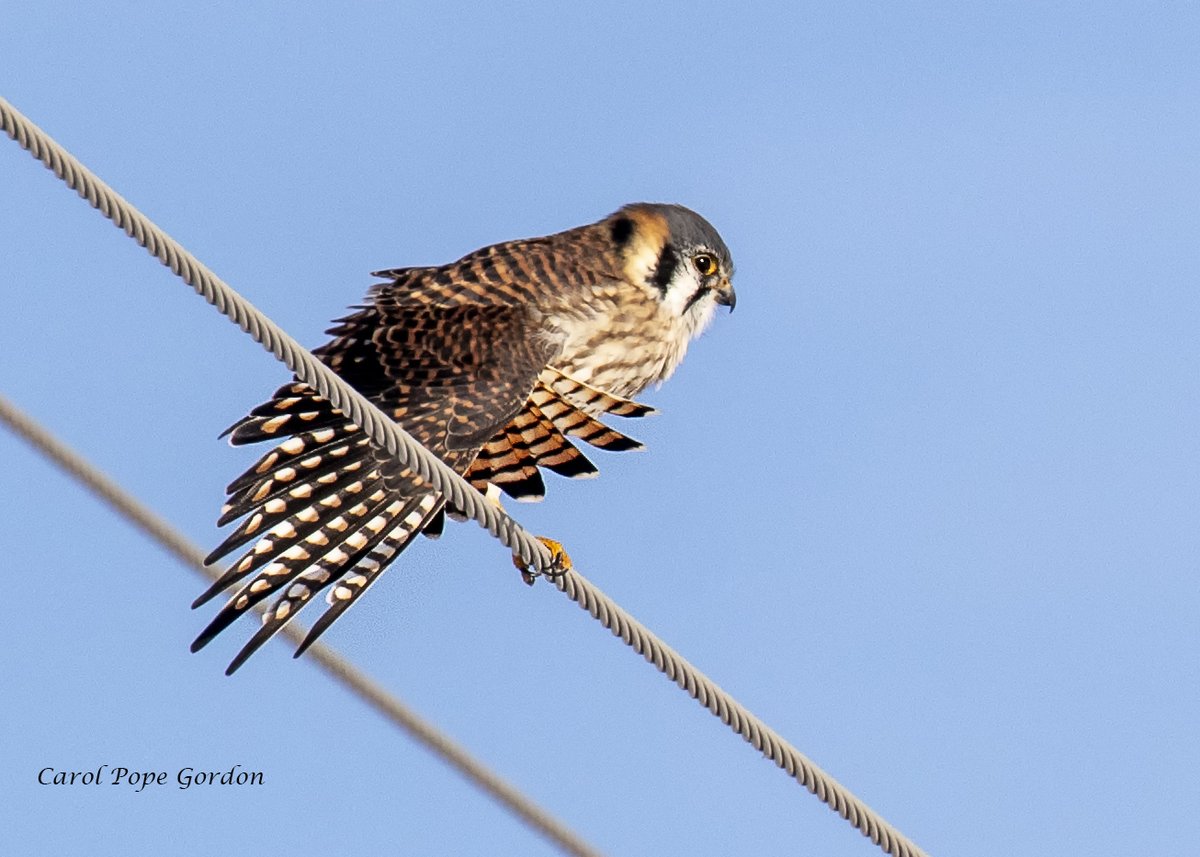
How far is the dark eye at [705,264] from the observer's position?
7707 mm

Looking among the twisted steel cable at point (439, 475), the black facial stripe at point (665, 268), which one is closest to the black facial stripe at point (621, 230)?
the black facial stripe at point (665, 268)

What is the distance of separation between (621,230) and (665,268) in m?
0.23

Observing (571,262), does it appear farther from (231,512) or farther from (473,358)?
(231,512)

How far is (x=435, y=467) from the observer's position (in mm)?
4570

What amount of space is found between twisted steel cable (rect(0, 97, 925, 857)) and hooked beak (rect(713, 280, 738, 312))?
2864 mm

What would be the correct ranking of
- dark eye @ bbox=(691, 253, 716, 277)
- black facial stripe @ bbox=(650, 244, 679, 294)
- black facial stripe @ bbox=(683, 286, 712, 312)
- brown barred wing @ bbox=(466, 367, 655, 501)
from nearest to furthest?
brown barred wing @ bbox=(466, 367, 655, 501), black facial stripe @ bbox=(650, 244, 679, 294), black facial stripe @ bbox=(683, 286, 712, 312), dark eye @ bbox=(691, 253, 716, 277)

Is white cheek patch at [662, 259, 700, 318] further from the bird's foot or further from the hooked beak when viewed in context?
the bird's foot

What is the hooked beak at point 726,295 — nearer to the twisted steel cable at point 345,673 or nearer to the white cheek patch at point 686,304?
the white cheek patch at point 686,304

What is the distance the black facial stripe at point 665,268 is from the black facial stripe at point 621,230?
0.15 meters

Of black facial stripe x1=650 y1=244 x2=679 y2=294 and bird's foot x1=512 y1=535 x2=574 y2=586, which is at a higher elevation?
black facial stripe x1=650 y1=244 x2=679 y2=294

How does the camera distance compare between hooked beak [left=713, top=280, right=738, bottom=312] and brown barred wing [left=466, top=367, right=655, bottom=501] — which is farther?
hooked beak [left=713, top=280, right=738, bottom=312]

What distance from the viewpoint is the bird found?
5816 millimetres

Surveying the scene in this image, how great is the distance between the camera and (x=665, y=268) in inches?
296

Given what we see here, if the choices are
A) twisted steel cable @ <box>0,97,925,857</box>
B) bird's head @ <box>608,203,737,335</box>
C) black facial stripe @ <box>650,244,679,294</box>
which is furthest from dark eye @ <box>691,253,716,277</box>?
twisted steel cable @ <box>0,97,925,857</box>
